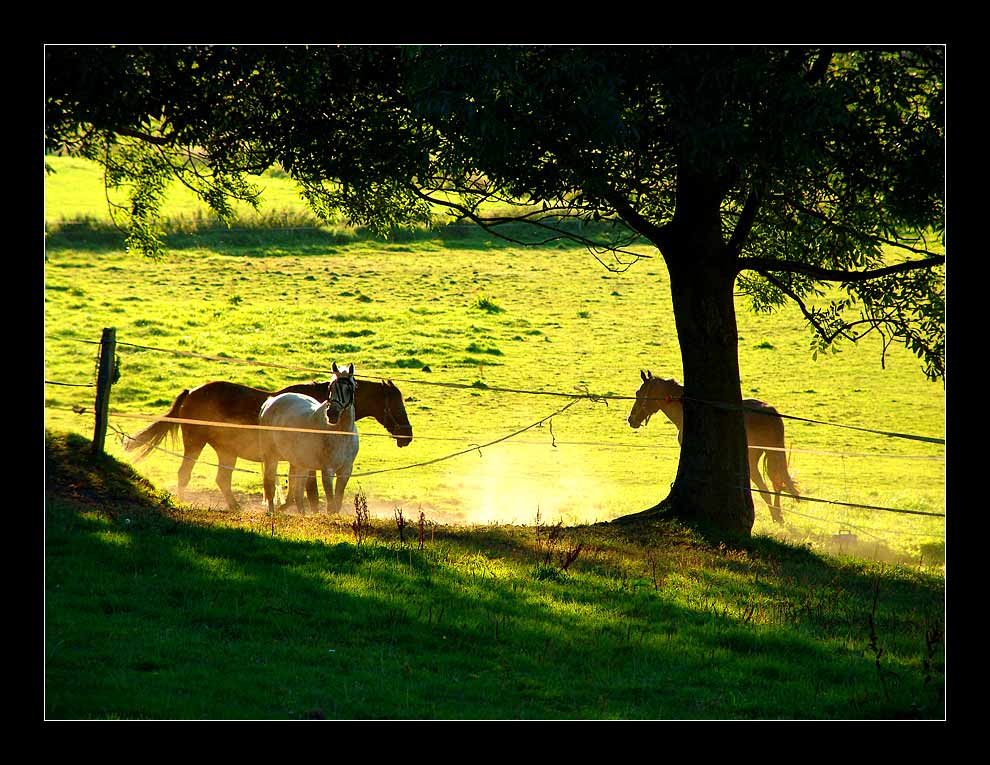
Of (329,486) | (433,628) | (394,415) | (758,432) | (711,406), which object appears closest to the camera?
(433,628)

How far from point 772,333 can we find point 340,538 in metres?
28.6

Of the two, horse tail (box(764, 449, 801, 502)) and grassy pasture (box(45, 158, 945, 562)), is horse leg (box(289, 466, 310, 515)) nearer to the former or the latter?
grassy pasture (box(45, 158, 945, 562))

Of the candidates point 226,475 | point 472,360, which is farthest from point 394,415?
point 472,360

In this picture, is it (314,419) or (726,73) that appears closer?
(726,73)

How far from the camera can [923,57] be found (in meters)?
12.3

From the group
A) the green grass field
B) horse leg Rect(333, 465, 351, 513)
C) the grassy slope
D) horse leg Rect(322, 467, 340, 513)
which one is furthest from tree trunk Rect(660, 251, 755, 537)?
horse leg Rect(322, 467, 340, 513)

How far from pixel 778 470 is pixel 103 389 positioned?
1382cm

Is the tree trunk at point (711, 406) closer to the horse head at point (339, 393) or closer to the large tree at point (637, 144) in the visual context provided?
the large tree at point (637, 144)

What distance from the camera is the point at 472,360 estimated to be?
3111 cm

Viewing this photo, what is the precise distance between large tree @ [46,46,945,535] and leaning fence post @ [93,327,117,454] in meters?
2.73

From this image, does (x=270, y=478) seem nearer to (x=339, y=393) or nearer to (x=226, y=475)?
(x=226, y=475)

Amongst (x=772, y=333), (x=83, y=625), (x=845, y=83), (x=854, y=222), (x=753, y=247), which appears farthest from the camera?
(x=772, y=333)

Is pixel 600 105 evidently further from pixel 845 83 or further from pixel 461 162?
pixel 845 83
